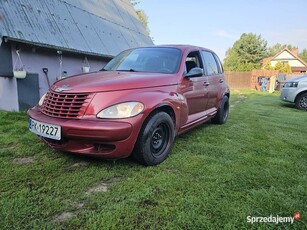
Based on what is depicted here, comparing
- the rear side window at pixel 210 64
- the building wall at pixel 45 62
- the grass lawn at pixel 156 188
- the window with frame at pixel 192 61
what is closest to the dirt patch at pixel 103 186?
the grass lawn at pixel 156 188

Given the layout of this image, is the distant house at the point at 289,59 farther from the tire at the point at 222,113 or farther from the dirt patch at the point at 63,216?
the dirt patch at the point at 63,216

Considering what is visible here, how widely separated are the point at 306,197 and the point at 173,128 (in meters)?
1.63

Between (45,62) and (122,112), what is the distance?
486 centimetres

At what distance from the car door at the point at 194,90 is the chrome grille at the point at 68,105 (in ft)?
4.82

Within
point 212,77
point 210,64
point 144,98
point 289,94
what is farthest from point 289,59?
point 144,98

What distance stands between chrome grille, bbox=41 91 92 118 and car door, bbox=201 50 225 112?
258cm

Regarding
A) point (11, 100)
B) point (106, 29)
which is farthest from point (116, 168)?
point (106, 29)

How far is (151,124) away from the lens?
9.29 feet

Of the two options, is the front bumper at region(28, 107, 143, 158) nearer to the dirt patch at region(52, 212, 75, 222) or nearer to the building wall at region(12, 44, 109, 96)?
the dirt patch at region(52, 212, 75, 222)

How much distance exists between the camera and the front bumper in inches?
97.3

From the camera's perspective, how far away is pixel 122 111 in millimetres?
2600

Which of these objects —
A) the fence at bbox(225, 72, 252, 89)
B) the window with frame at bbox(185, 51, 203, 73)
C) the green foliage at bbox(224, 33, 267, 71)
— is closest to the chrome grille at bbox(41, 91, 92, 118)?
the window with frame at bbox(185, 51, 203, 73)

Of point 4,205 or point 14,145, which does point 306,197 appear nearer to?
point 4,205

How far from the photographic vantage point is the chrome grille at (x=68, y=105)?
2609 mm
